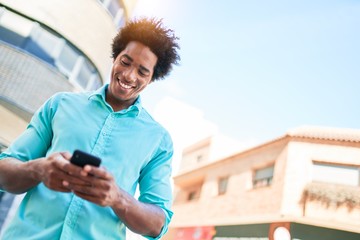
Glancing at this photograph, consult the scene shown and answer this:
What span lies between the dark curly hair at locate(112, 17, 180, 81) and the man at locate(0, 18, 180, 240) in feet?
0.51

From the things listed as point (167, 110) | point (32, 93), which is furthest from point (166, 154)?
point (167, 110)

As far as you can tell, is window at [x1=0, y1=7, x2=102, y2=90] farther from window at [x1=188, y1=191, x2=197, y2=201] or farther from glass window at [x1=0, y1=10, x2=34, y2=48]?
window at [x1=188, y1=191, x2=197, y2=201]

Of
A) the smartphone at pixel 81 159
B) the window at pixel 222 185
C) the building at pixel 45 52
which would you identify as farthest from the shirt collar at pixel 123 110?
the window at pixel 222 185

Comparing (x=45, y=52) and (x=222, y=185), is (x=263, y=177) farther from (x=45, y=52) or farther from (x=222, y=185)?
(x=45, y=52)

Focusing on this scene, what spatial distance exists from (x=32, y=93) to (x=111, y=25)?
3.97 meters

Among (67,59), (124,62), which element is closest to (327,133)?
(67,59)

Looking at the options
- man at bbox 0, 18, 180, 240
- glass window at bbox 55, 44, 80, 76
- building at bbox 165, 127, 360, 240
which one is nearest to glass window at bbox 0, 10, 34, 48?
glass window at bbox 55, 44, 80, 76

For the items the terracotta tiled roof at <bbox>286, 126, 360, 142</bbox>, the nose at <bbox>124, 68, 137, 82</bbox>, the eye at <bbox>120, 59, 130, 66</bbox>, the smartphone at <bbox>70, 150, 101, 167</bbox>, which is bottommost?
the smartphone at <bbox>70, 150, 101, 167</bbox>

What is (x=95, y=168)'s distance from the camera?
112 cm

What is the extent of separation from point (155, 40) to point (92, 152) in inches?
36.3

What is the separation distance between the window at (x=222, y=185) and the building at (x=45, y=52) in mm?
10596

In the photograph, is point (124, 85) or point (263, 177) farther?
point (263, 177)

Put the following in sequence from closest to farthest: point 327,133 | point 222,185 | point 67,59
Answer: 1. point 67,59
2. point 327,133
3. point 222,185

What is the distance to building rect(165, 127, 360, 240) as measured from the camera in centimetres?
1416
